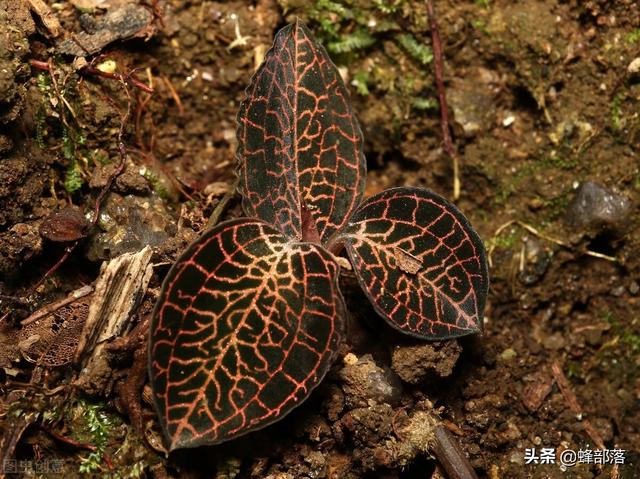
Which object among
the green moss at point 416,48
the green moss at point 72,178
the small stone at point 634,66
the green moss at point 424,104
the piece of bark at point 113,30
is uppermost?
the piece of bark at point 113,30

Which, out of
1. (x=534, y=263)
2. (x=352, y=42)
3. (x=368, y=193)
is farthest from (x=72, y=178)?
(x=534, y=263)

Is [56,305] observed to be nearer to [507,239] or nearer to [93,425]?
[93,425]

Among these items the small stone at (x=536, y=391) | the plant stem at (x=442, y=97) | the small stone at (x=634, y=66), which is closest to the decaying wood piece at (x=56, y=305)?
the plant stem at (x=442, y=97)

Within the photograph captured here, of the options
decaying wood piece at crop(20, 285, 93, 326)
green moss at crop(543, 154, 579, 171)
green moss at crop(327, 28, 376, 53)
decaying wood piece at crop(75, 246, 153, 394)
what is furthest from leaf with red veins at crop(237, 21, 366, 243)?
green moss at crop(543, 154, 579, 171)

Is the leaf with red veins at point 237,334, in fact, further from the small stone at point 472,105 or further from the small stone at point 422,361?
the small stone at point 472,105

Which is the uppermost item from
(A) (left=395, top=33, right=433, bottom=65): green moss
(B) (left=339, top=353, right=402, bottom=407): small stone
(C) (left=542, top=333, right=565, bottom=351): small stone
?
(A) (left=395, top=33, right=433, bottom=65): green moss

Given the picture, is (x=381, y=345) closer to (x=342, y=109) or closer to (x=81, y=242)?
(x=342, y=109)

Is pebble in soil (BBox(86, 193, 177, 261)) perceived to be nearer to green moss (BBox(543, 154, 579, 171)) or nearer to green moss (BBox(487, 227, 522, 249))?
green moss (BBox(487, 227, 522, 249))
